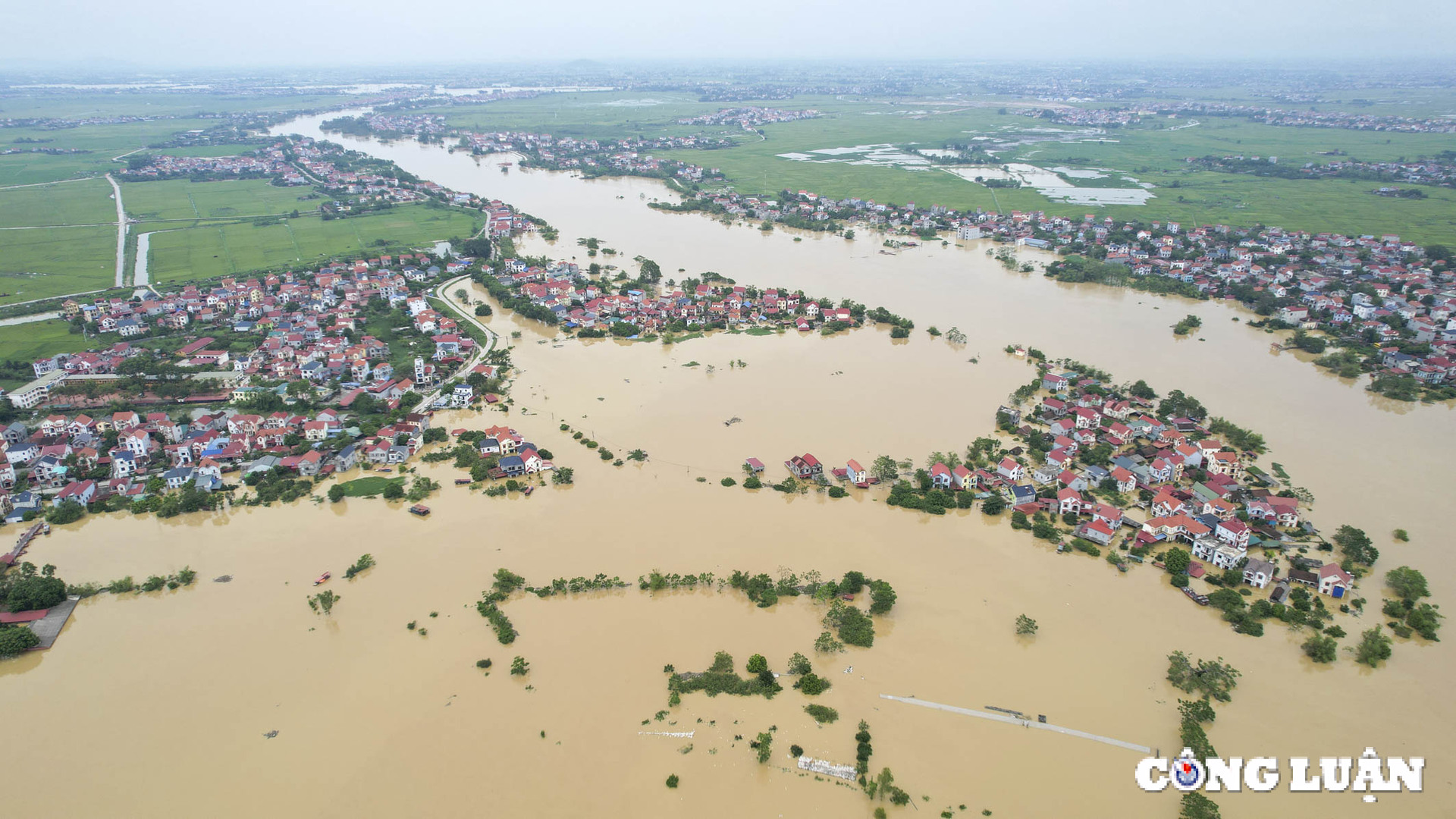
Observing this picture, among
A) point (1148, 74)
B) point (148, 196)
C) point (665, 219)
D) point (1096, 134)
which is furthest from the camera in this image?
point (1148, 74)

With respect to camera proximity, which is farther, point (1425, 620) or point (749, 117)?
point (749, 117)

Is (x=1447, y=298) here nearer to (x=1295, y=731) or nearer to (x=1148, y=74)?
(x=1295, y=731)

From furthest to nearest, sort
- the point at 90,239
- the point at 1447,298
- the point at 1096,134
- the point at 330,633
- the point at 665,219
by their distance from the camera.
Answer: the point at 1096,134 → the point at 665,219 → the point at 90,239 → the point at 1447,298 → the point at 330,633

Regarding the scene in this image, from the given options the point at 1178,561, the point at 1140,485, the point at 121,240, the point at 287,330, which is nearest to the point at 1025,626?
the point at 1178,561

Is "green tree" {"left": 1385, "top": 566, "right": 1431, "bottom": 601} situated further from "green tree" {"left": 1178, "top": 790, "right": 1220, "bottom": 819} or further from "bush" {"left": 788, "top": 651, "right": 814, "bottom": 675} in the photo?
"bush" {"left": 788, "top": 651, "right": 814, "bottom": 675}

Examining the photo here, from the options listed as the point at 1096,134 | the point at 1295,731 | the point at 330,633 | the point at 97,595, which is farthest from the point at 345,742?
the point at 1096,134

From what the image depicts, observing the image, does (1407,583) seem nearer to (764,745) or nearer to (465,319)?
(764,745)

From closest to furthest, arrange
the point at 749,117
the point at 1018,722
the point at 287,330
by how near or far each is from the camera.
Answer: the point at 1018,722 < the point at 287,330 < the point at 749,117

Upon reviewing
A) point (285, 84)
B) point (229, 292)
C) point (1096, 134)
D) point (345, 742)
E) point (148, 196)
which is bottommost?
point (345, 742)
